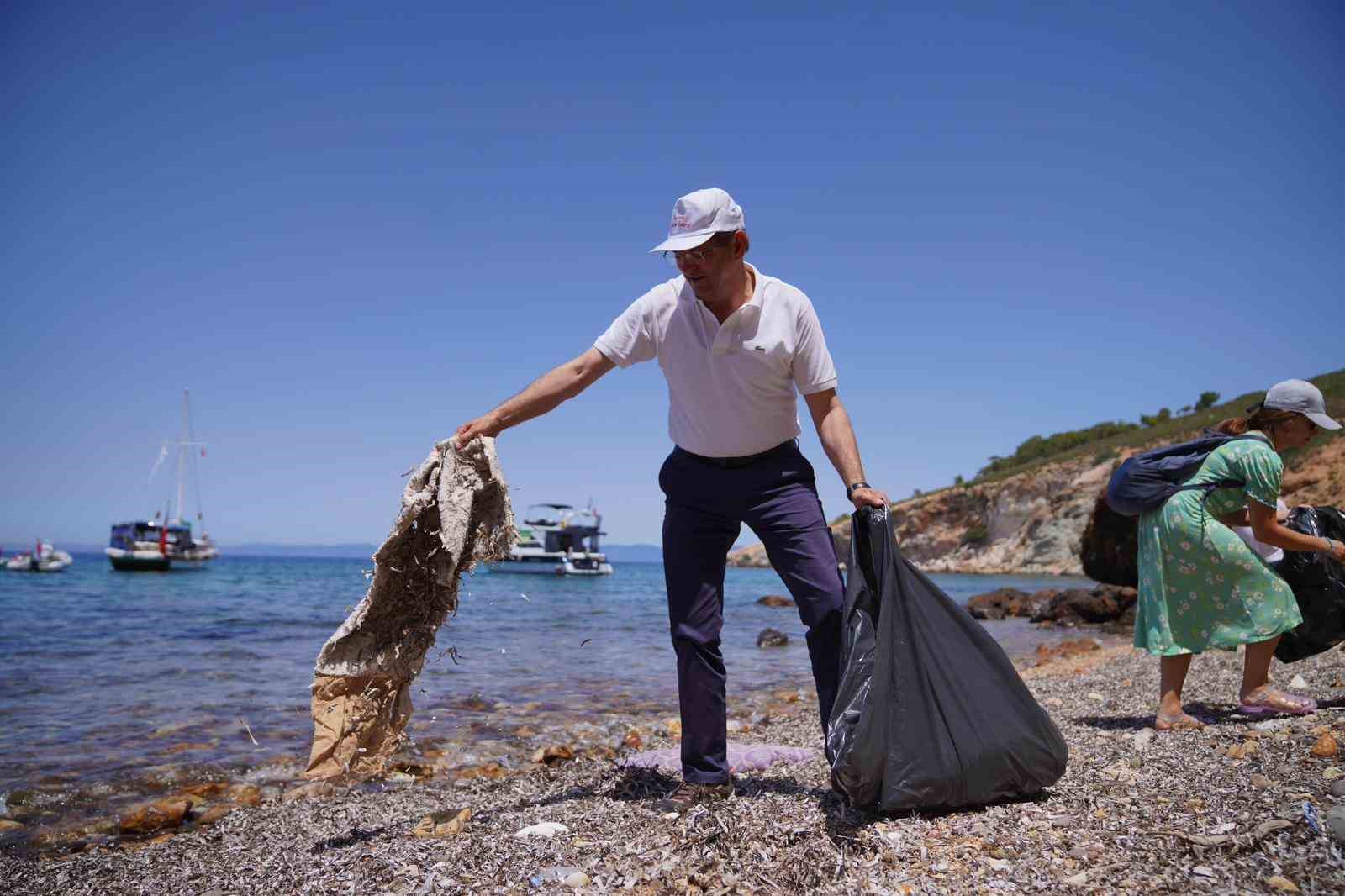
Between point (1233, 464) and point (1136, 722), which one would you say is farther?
point (1136, 722)

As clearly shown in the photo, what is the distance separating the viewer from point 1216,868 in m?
2.06

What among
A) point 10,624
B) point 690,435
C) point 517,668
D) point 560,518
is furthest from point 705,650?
point 560,518

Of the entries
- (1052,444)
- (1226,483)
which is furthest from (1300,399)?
(1052,444)

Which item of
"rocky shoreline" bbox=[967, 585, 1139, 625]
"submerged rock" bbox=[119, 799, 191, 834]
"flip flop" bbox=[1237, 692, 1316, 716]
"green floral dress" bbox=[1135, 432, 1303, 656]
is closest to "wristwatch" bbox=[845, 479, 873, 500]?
"green floral dress" bbox=[1135, 432, 1303, 656]

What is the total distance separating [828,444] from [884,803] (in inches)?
47.9

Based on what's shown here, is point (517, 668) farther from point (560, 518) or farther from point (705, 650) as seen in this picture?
point (560, 518)

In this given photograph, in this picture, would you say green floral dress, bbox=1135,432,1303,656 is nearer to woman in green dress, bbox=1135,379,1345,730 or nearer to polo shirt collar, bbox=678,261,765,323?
woman in green dress, bbox=1135,379,1345,730

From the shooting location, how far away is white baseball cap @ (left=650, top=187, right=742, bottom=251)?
2734 mm

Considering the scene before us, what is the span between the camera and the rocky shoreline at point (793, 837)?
7.14 ft

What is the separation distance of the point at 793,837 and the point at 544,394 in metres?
1.74

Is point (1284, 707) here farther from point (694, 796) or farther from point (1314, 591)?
point (694, 796)

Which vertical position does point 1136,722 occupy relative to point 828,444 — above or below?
below

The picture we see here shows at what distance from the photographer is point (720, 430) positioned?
2.96 metres

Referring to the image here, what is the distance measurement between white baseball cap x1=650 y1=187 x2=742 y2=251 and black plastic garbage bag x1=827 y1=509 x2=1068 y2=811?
1116 millimetres
